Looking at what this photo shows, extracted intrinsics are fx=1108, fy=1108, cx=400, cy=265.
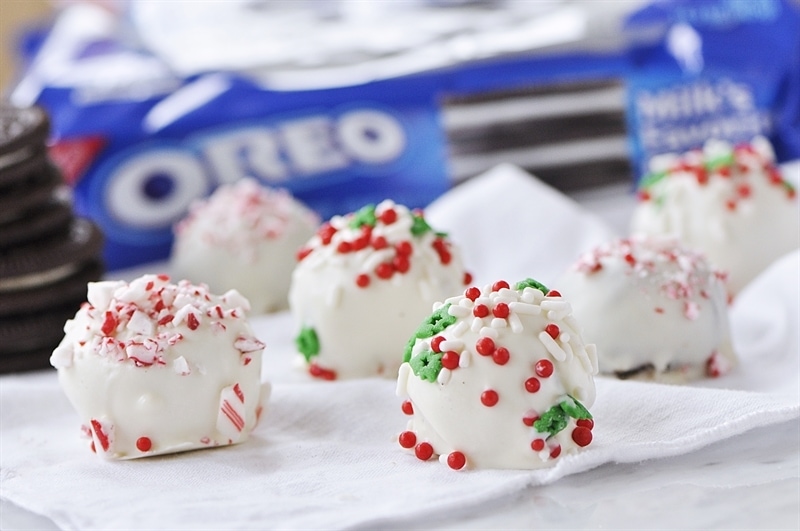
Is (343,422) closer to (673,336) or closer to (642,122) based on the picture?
(673,336)

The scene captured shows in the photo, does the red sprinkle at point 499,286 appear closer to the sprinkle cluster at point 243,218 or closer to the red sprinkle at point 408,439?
the red sprinkle at point 408,439

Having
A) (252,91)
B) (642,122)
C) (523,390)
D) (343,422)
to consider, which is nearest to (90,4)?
(252,91)

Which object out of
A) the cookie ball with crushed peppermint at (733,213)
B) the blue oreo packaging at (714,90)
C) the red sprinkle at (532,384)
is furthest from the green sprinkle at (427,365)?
the blue oreo packaging at (714,90)

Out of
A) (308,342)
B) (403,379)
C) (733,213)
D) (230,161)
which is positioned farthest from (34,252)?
(733,213)

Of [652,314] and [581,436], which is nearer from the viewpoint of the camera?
[581,436]

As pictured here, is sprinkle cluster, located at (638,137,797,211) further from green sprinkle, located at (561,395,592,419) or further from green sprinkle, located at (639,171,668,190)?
green sprinkle, located at (561,395,592,419)

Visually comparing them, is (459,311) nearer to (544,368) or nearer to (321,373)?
(544,368)
